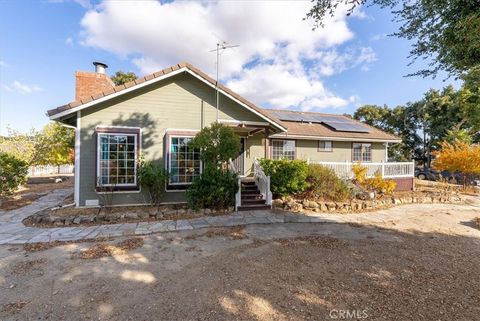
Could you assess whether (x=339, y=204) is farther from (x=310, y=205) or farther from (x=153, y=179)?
(x=153, y=179)

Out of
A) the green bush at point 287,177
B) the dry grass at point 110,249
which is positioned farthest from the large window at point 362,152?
the dry grass at point 110,249

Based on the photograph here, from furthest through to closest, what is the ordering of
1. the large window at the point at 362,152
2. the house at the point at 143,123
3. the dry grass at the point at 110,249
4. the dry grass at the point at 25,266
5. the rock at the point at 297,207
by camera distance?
the large window at the point at 362,152, the rock at the point at 297,207, the house at the point at 143,123, the dry grass at the point at 110,249, the dry grass at the point at 25,266

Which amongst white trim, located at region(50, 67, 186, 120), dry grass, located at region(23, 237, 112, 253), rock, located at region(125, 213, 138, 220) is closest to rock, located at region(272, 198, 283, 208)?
rock, located at region(125, 213, 138, 220)

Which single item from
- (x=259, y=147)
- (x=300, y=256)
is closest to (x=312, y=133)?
(x=259, y=147)

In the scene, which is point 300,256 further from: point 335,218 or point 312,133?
point 312,133

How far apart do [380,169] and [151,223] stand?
1214cm

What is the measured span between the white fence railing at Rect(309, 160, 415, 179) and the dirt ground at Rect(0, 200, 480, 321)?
222 inches

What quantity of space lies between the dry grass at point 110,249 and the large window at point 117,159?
12.3 ft

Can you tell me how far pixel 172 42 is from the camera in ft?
41.0

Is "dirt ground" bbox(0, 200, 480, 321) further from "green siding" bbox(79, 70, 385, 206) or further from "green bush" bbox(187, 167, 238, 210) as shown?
"green siding" bbox(79, 70, 385, 206)

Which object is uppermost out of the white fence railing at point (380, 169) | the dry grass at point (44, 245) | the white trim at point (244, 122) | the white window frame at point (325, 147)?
the white trim at point (244, 122)

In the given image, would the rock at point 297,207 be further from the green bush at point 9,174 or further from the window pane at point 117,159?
the green bush at point 9,174

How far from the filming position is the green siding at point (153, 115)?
8922 millimetres

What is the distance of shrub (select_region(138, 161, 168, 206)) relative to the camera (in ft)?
29.2
